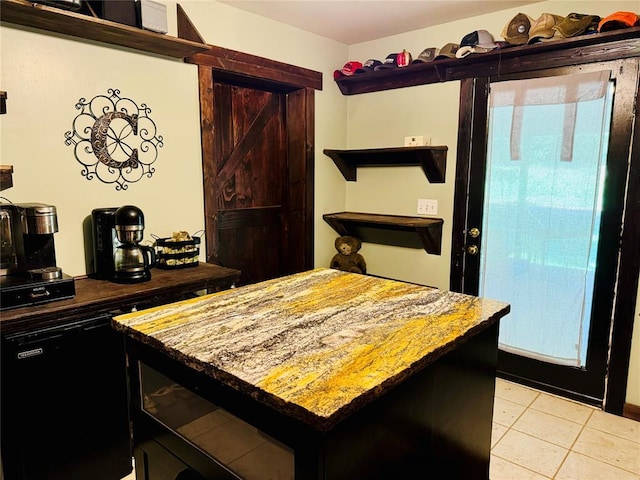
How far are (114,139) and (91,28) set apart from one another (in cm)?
54

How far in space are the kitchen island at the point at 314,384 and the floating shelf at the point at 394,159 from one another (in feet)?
5.17

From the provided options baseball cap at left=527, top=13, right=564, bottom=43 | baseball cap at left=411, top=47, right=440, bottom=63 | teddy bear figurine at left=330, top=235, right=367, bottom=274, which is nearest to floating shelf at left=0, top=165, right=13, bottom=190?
teddy bear figurine at left=330, top=235, right=367, bottom=274

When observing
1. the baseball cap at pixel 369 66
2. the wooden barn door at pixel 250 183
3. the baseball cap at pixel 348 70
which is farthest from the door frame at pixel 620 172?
the wooden barn door at pixel 250 183

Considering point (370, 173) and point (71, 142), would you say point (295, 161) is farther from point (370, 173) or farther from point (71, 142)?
point (71, 142)

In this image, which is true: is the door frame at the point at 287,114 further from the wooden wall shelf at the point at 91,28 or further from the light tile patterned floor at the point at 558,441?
the light tile patterned floor at the point at 558,441

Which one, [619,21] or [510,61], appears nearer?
[619,21]

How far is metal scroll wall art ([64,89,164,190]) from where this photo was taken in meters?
2.24

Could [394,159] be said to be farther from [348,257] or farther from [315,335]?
[315,335]

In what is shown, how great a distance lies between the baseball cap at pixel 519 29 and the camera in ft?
8.67

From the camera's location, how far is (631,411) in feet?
8.52

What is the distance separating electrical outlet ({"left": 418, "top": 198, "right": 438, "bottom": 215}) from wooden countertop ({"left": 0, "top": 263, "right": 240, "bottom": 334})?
1.58 meters

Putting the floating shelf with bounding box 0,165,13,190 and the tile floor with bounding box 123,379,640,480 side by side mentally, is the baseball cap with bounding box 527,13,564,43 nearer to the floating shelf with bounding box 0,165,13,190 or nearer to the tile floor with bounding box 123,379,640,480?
the tile floor with bounding box 123,379,640,480

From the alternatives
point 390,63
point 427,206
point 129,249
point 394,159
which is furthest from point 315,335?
point 390,63

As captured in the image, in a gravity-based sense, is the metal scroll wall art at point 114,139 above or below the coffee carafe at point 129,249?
above
